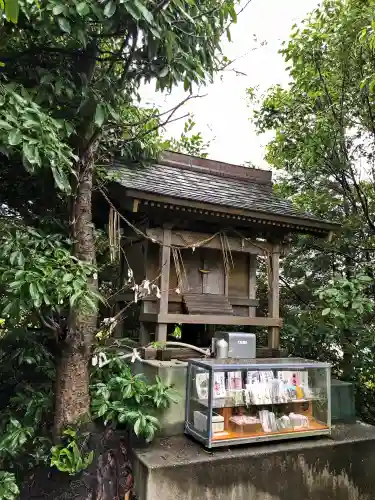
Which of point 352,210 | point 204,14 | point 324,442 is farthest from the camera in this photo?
point 352,210

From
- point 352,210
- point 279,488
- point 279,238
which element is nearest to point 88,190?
point 279,238

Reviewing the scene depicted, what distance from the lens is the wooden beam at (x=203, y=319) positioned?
5340 mm

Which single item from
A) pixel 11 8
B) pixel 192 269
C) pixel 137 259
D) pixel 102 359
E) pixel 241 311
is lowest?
pixel 102 359

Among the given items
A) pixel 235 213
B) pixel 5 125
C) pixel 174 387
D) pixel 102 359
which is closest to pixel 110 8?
pixel 5 125

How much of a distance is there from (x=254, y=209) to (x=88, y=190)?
246 cm

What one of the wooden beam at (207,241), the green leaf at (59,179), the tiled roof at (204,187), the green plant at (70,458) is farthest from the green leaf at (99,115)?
the green plant at (70,458)

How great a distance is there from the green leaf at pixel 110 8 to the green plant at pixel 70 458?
4.17 meters

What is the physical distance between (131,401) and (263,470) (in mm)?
1721

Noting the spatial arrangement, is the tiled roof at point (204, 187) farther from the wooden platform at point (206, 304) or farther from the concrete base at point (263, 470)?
the concrete base at point (263, 470)

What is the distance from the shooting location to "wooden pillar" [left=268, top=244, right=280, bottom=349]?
6.17 meters

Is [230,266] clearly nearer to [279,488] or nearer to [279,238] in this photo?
[279,238]

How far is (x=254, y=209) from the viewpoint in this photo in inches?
221

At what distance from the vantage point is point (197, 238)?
5742mm

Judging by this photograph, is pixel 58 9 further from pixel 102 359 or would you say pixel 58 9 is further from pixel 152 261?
pixel 102 359
